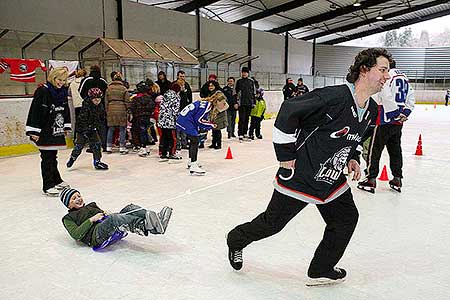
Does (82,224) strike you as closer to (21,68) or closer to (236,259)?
(236,259)

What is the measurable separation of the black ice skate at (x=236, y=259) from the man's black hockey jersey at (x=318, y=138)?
57cm

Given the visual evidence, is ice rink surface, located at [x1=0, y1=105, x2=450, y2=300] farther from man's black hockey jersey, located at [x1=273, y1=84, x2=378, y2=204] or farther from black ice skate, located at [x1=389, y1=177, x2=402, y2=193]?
man's black hockey jersey, located at [x1=273, y1=84, x2=378, y2=204]

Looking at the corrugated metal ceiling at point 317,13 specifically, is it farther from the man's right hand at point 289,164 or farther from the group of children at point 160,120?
the man's right hand at point 289,164

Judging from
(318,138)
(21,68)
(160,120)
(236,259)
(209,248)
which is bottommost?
(209,248)

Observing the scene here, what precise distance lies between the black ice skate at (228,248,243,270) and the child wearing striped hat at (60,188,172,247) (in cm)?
55

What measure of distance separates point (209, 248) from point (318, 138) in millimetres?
1347

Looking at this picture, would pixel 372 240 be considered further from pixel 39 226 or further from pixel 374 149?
pixel 39 226

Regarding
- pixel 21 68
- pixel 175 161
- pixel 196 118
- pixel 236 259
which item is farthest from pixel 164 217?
pixel 21 68

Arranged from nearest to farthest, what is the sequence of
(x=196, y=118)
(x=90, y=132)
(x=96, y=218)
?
(x=96, y=218), (x=196, y=118), (x=90, y=132)

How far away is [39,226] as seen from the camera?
3.62 meters

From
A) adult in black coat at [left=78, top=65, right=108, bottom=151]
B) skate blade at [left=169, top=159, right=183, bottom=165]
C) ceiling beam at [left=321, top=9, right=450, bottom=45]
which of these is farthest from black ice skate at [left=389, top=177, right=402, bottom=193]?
ceiling beam at [left=321, top=9, right=450, bottom=45]

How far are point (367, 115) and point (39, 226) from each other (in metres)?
2.83

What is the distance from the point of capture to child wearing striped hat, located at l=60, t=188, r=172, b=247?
2.95 meters

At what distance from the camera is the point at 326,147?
2227 millimetres
